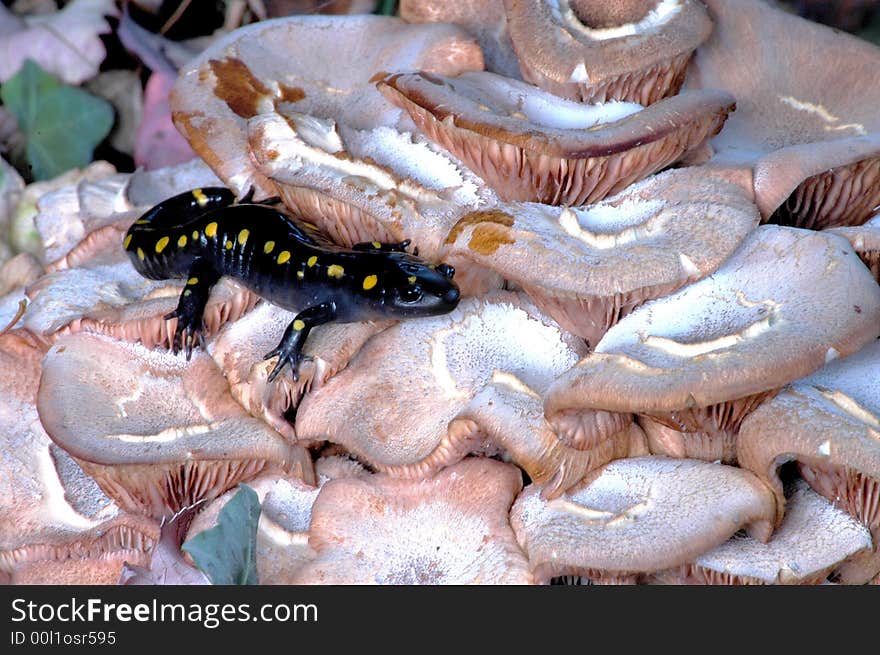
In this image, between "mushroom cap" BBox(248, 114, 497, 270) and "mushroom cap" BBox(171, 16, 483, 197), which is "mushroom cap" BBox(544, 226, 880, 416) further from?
"mushroom cap" BBox(171, 16, 483, 197)

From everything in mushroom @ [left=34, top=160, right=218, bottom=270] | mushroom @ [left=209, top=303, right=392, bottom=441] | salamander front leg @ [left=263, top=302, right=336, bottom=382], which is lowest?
mushroom @ [left=34, top=160, right=218, bottom=270]

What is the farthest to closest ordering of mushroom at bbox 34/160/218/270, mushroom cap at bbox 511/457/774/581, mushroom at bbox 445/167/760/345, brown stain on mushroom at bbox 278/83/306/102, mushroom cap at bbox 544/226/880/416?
mushroom at bbox 34/160/218/270 < brown stain on mushroom at bbox 278/83/306/102 < mushroom at bbox 445/167/760/345 < mushroom cap at bbox 511/457/774/581 < mushroom cap at bbox 544/226/880/416

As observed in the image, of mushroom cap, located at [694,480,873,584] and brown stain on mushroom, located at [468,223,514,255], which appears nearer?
mushroom cap, located at [694,480,873,584]

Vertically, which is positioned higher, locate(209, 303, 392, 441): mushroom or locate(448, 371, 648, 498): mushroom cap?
locate(448, 371, 648, 498): mushroom cap

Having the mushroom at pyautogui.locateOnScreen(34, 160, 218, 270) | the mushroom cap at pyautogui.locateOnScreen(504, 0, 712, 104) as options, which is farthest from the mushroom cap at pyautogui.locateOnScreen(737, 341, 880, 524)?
the mushroom at pyautogui.locateOnScreen(34, 160, 218, 270)

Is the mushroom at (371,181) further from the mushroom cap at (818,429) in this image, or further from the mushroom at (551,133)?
the mushroom cap at (818,429)
